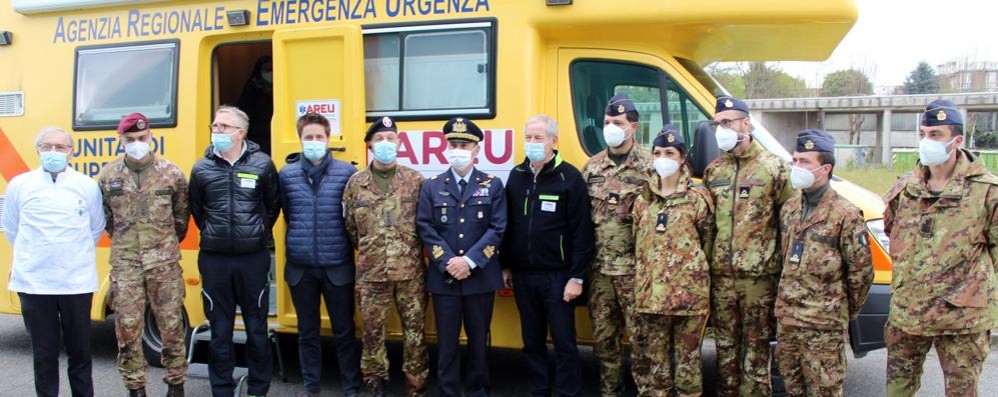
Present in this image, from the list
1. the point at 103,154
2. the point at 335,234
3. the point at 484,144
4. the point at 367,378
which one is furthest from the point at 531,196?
the point at 103,154

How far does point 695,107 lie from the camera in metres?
5.00

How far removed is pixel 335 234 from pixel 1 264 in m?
3.14

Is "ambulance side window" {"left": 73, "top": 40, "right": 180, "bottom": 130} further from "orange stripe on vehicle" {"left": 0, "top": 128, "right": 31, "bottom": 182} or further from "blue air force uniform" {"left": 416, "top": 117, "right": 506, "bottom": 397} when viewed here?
"blue air force uniform" {"left": 416, "top": 117, "right": 506, "bottom": 397}

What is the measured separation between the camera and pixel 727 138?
420 cm

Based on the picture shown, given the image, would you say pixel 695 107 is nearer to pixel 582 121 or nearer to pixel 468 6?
pixel 582 121

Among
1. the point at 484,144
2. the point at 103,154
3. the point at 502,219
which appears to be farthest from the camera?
the point at 103,154

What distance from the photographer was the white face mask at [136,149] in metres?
4.60

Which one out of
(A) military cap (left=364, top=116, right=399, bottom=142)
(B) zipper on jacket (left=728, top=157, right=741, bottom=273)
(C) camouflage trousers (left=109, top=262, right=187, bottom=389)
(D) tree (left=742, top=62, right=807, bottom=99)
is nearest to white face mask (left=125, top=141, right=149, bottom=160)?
(C) camouflage trousers (left=109, top=262, right=187, bottom=389)

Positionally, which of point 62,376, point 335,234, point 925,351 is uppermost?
point 335,234

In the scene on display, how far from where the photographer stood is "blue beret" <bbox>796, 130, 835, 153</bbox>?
12.8 ft

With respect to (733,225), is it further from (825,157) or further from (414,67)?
(414,67)

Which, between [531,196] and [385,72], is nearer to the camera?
[531,196]

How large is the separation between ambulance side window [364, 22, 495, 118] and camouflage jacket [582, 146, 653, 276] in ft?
3.00

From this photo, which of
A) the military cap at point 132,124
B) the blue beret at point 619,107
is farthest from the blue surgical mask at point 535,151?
the military cap at point 132,124
